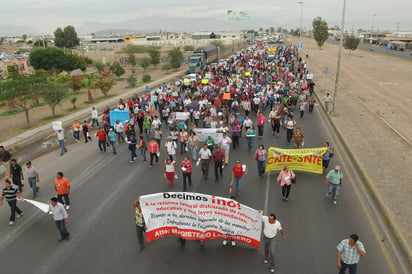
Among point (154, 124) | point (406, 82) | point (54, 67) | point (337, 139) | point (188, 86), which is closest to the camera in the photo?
point (154, 124)

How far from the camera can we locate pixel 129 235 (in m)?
8.23

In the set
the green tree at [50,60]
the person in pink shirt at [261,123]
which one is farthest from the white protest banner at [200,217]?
the green tree at [50,60]

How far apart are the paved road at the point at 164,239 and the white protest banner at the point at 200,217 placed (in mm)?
382

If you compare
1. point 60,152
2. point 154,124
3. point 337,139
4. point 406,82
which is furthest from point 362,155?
point 406,82

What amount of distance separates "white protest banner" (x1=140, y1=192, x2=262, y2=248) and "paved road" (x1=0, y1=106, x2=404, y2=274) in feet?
1.25

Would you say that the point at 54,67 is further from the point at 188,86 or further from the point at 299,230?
the point at 299,230

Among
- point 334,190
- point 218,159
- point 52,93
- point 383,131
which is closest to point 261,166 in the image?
point 218,159

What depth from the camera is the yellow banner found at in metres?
11.5

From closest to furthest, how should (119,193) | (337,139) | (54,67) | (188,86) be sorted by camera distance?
(119,193) < (337,139) < (188,86) < (54,67)

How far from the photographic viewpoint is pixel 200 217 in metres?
7.45

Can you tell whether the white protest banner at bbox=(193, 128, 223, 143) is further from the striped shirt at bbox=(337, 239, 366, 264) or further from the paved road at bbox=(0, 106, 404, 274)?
the striped shirt at bbox=(337, 239, 366, 264)

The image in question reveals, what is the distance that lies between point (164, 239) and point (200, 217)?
130 centimetres

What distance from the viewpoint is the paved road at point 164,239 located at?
707 centimetres

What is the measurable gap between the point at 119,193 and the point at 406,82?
36.6m
